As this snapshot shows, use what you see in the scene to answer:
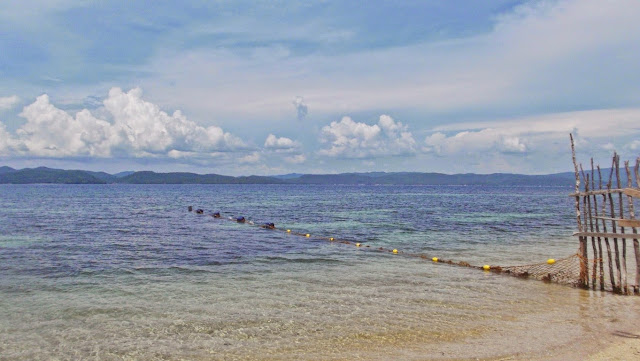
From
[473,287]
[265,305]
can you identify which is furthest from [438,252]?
[265,305]

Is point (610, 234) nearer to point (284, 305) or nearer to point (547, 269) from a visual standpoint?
point (547, 269)

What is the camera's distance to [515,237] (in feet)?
123

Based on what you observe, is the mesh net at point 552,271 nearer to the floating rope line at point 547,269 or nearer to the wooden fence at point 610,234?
the floating rope line at point 547,269

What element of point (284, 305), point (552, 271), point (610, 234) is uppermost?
point (610, 234)

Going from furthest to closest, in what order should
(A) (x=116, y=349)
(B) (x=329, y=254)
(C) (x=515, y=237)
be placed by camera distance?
1. (C) (x=515, y=237)
2. (B) (x=329, y=254)
3. (A) (x=116, y=349)

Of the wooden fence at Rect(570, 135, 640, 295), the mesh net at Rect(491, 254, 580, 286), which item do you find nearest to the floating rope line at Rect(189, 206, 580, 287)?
the mesh net at Rect(491, 254, 580, 286)

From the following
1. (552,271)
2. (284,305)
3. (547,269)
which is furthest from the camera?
(547,269)

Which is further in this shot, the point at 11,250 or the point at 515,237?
the point at 515,237

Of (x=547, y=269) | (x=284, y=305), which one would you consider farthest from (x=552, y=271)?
(x=284, y=305)

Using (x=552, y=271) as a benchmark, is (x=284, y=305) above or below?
above

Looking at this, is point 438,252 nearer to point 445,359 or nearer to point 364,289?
point 364,289

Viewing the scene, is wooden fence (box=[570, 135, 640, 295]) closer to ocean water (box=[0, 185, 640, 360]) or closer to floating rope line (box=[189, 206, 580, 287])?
floating rope line (box=[189, 206, 580, 287])

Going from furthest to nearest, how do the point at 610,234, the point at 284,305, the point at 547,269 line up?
the point at 547,269 → the point at 610,234 → the point at 284,305

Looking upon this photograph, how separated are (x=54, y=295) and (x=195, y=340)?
345 inches
